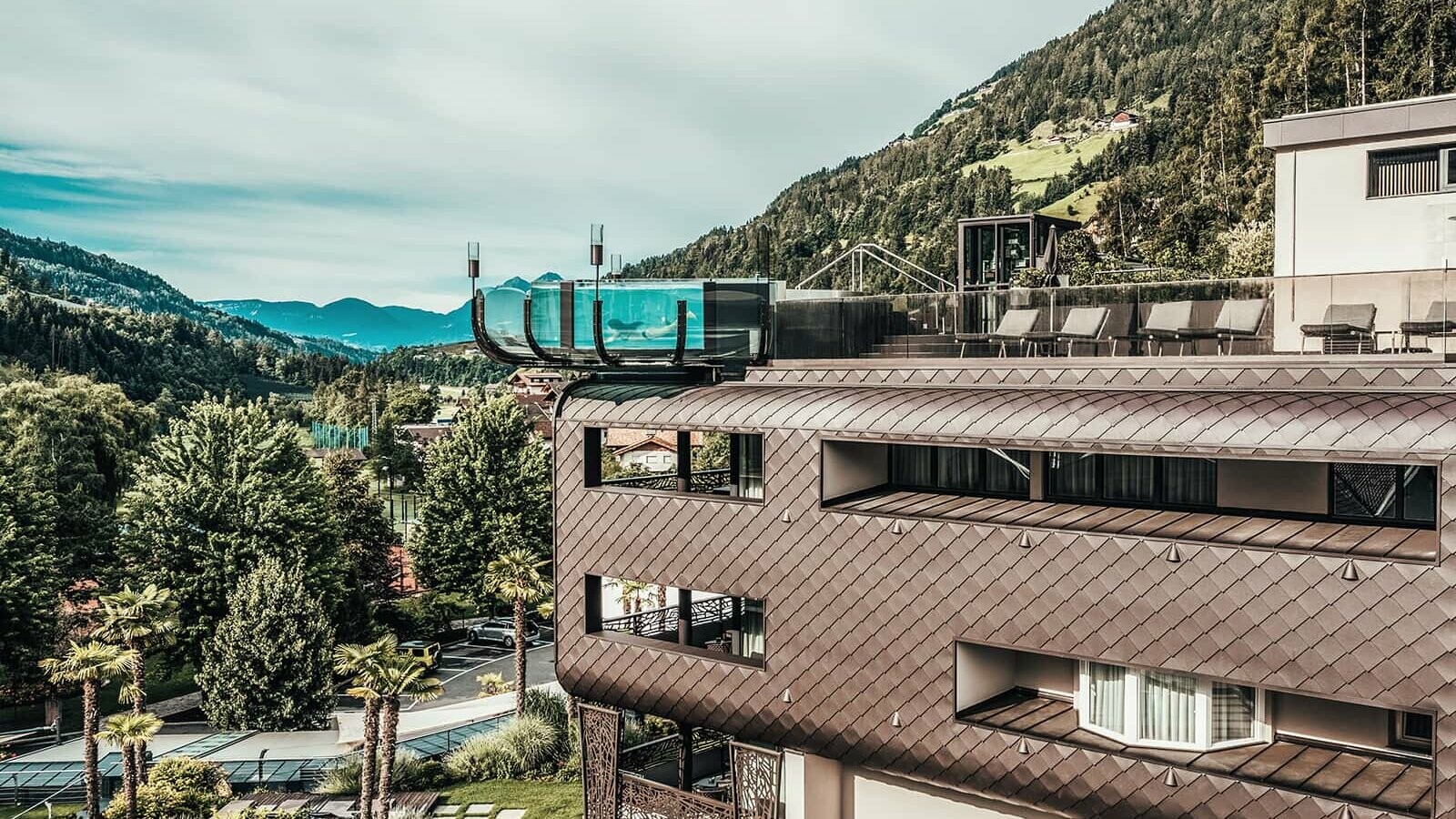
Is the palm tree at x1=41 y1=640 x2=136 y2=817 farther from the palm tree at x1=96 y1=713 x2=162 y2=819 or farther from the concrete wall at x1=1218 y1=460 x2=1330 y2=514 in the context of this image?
the concrete wall at x1=1218 y1=460 x2=1330 y2=514

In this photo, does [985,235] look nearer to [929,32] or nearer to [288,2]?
[288,2]

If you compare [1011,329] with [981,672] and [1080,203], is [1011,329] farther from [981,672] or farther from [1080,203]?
[1080,203]

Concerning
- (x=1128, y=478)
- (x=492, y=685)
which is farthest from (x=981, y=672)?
(x=492, y=685)

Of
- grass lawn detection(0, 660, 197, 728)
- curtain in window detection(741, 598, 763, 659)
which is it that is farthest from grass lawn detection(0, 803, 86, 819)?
curtain in window detection(741, 598, 763, 659)

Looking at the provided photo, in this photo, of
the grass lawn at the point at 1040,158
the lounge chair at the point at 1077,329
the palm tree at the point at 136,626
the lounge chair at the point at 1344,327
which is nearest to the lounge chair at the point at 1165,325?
the lounge chair at the point at 1077,329

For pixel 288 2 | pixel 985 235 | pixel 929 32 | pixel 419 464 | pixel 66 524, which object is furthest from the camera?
pixel 929 32

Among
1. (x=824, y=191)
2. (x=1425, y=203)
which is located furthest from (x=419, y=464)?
(x=824, y=191)

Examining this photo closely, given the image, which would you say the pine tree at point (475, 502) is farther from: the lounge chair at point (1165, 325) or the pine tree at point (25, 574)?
the lounge chair at point (1165, 325)
